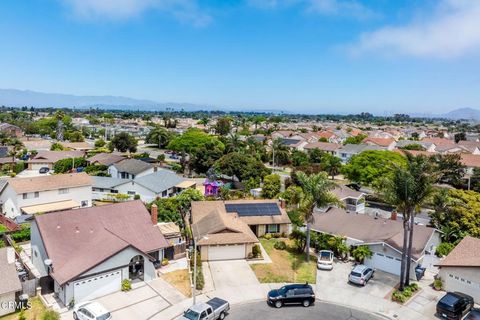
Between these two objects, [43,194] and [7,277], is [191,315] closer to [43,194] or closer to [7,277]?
[7,277]

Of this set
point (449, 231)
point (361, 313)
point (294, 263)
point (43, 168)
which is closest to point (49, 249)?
point (294, 263)

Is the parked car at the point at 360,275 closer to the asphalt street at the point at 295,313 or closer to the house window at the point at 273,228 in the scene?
the asphalt street at the point at 295,313

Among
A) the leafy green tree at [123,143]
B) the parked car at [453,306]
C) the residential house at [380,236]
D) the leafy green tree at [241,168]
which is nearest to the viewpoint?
the parked car at [453,306]

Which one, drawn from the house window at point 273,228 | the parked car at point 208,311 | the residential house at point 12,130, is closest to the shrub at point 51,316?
the parked car at point 208,311

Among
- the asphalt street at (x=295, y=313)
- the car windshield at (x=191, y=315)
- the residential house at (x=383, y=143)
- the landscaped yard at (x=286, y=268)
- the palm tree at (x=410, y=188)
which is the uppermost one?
the palm tree at (x=410, y=188)

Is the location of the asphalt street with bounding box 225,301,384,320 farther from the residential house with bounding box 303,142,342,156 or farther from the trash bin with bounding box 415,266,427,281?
the residential house with bounding box 303,142,342,156

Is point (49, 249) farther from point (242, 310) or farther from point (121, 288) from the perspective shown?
point (242, 310)

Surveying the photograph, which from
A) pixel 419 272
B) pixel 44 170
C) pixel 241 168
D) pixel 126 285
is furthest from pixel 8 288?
pixel 44 170
